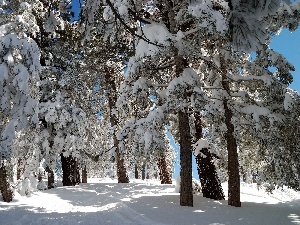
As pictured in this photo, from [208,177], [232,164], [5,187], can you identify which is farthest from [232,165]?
[5,187]

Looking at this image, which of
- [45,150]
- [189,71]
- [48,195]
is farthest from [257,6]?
[45,150]

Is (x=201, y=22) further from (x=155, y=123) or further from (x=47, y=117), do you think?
(x=47, y=117)

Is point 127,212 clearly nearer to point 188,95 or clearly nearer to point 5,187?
point 5,187

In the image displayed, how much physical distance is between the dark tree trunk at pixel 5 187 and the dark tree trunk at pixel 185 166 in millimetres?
5893

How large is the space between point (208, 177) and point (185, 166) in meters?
2.52

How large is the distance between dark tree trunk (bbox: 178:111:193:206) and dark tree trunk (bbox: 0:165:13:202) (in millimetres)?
5893

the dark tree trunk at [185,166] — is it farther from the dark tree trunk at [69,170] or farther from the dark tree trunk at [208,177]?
the dark tree trunk at [69,170]

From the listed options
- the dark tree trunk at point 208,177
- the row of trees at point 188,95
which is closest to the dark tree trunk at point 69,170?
the row of trees at point 188,95

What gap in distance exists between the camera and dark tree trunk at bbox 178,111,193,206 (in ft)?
35.6

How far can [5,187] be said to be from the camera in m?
11.0

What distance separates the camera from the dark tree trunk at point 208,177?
12.9 metres

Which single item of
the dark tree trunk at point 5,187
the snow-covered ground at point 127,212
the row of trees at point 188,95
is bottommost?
the snow-covered ground at point 127,212

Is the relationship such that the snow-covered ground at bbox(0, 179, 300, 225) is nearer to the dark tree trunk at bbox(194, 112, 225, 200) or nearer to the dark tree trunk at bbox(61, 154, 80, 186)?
the dark tree trunk at bbox(194, 112, 225, 200)

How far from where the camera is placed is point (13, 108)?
1071 cm
